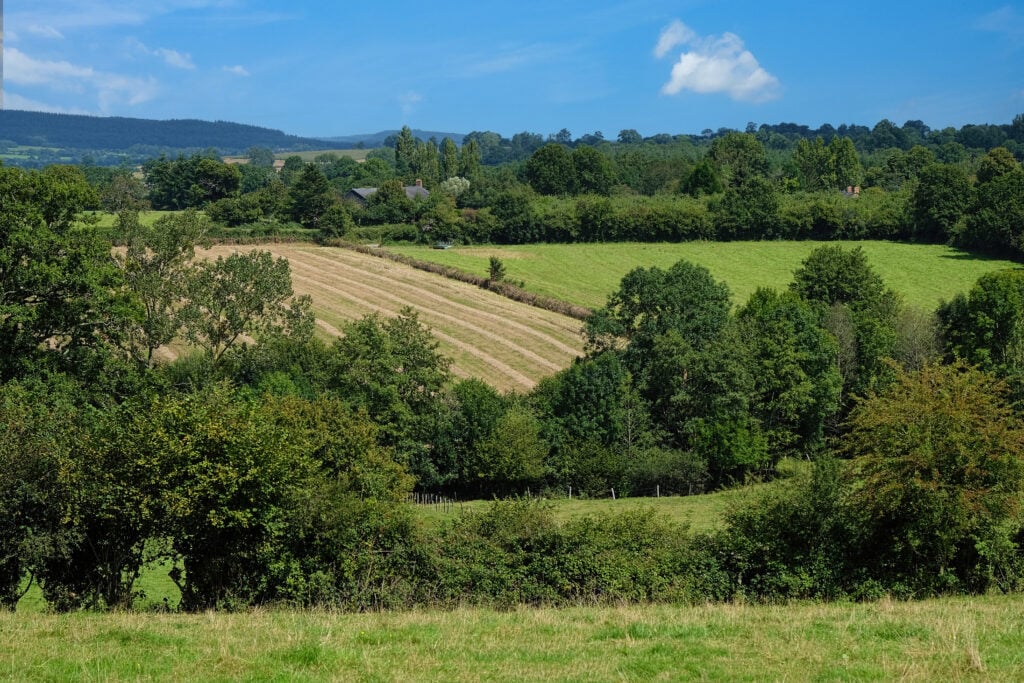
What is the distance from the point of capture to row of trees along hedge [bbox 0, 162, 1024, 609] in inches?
844

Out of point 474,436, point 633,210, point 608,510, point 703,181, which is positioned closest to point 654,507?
point 608,510

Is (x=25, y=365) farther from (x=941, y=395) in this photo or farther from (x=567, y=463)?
(x=941, y=395)

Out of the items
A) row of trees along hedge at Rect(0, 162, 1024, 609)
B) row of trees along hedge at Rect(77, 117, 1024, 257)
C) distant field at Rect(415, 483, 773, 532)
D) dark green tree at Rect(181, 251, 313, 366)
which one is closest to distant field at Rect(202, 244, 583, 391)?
row of trees along hedge at Rect(0, 162, 1024, 609)

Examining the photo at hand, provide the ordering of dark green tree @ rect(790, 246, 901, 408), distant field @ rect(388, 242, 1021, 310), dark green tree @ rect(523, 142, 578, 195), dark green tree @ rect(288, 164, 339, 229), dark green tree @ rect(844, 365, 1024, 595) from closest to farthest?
dark green tree @ rect(844, 365, 1024, 595)
dark green tree @ rect(790, 246, 901, 408)
distant field @ rect(388, 242, 1021, 310)
dark green tree @ rect(288, 164, 339, 229)
dark green tree @ rect(523, 142, 578, 195)

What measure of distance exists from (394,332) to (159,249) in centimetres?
1207

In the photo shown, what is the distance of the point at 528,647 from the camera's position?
14258 mm

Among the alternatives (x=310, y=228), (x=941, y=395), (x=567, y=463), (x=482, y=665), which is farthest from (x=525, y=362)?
(x=310, y=228)

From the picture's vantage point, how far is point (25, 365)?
3681cm

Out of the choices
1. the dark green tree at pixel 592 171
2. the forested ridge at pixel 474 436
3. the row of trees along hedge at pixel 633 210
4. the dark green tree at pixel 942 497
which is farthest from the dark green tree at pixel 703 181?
the dark green tree at pixel 942 497

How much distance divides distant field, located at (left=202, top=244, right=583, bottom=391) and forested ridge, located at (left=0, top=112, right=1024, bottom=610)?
816 cm

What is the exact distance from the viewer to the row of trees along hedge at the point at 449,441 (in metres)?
21.4

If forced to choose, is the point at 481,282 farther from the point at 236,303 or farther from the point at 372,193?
the point at 372,193

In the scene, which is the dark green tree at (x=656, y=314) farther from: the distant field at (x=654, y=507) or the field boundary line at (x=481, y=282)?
the field boundary line at (x=481, y=282)

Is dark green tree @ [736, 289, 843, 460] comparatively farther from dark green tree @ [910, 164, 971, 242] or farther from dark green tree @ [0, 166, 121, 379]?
dark green tree @ [910, 164, 971, 242]
